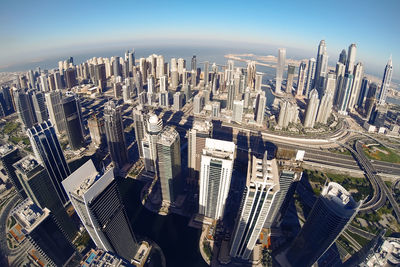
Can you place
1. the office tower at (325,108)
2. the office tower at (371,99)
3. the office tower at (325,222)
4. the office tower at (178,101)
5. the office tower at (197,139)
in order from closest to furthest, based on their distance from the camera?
the office tower at (325,222), the office tower at (197,139), the office tower at (325,108), the office tower at (371,99), the office tower at (178,101)

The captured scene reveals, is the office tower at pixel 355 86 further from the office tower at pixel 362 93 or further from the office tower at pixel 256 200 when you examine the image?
the office tower at pixel 256 200

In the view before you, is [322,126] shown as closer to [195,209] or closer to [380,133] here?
[380,133]

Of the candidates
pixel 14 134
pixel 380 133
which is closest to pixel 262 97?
pixel 380 133

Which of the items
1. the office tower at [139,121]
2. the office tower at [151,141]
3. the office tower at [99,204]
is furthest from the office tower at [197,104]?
the office tower at [99,204]

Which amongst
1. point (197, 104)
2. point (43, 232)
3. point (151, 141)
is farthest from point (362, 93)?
point (43, 232)

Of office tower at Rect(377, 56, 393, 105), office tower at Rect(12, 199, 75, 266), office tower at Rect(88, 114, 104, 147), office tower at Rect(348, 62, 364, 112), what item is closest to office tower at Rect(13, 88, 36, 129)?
office tower at Rect(88, 114, 104, 147)

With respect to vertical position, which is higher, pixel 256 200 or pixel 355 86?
pixel 355 86

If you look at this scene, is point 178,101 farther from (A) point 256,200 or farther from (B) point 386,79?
(B) point 386,79
